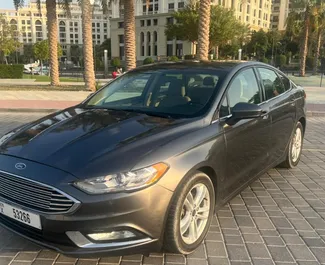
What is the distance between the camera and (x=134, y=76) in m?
4.29

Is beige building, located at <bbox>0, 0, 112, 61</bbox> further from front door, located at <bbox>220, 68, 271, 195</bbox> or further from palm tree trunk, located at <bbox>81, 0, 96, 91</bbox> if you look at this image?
front door, located at <bbox>220, 68, 271, 195</bbox>

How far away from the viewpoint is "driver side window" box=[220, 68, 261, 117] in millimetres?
3498

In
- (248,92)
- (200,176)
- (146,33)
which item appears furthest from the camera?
(146,33)

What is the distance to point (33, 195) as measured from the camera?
2457mm

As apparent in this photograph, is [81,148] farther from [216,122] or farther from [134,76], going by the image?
[134,76]

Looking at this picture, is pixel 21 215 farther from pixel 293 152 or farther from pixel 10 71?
pixel 10 71

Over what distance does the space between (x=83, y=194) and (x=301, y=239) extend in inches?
86.8

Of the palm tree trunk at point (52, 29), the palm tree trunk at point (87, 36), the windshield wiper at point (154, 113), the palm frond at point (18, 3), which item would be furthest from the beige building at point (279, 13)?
the windshield wiper at point (154, 113)

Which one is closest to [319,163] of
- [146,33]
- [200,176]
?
[200,176]

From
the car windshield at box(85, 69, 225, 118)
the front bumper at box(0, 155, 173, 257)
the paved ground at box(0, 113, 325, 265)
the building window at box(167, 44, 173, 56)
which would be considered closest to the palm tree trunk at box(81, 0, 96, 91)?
the car windshield at box(85, 69, 225, 118)

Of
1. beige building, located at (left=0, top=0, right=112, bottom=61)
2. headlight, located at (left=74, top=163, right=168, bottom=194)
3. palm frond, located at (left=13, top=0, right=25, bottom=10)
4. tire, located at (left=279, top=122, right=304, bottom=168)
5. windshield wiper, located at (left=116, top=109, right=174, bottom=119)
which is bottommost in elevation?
tire, located at (left=279, top=122, right=304, bottom=168)

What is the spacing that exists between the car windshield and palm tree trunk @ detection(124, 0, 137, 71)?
42.6 ft

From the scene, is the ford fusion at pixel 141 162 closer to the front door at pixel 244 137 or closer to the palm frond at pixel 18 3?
the front door at pixel 244 137

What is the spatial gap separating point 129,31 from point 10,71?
19369 millimetres
